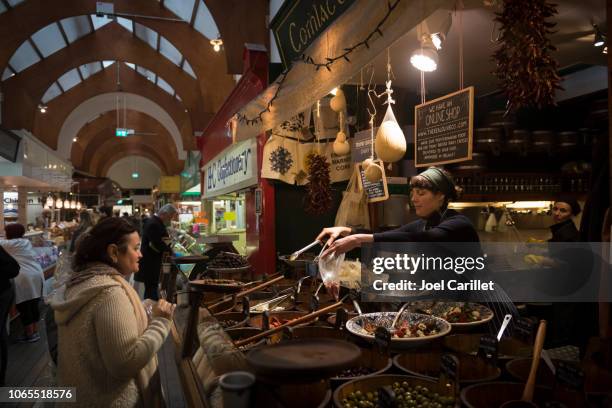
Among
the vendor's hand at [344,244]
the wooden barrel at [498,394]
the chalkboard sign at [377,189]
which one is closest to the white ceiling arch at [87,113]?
the chalkboard sign at [377,189]

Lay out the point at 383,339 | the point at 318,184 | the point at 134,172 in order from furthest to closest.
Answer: the point at 134,172
the point at 318,184
the point at 383,339

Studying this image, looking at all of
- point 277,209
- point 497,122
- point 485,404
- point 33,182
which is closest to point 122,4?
point 33,182

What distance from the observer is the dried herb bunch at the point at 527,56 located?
205 cm

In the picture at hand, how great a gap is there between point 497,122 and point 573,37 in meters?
1.89

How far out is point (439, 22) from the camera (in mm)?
3326

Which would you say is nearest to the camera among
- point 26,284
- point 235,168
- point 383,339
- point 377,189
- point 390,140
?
point 383,339

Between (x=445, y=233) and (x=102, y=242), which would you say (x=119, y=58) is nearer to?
(x=102, y=242)

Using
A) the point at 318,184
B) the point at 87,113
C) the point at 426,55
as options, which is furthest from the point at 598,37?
the point at 87,113

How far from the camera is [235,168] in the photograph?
736 centimetres

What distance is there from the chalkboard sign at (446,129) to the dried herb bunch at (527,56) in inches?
37.2

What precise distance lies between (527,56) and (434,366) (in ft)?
4.79

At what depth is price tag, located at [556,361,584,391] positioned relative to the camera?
1466mm

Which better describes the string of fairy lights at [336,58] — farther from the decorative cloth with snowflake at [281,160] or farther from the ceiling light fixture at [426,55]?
the decorative cloth with snowflake at [281,160]

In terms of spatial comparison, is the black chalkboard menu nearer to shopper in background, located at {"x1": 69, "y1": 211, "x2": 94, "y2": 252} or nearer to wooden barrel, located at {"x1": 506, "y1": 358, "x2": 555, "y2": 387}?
shopper in background, located at {"x1": 69, "y1": 211, "x2": 94, "y2": 252}
